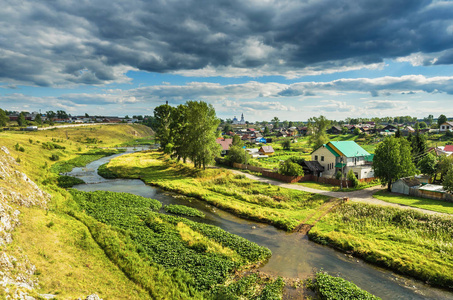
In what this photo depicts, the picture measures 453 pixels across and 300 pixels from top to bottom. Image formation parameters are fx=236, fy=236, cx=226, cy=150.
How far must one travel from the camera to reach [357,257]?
24.2 meters

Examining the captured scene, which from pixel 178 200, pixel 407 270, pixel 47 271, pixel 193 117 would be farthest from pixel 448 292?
pixel 193 117

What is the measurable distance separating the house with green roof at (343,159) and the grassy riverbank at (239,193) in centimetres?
1826

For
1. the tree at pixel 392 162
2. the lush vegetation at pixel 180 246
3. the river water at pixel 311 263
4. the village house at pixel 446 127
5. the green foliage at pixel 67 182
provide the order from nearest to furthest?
the river water at pixel 311 263
the lush vegetation at pixel 180 246
the tree at pixel 392 162
the green foliage at pixel 67 182
the village house at pixel 446 127

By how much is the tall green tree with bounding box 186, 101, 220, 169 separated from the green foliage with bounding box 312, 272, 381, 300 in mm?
41426

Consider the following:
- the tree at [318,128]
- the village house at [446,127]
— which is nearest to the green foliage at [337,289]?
the tree at [318,128]

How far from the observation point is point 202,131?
2279 inches

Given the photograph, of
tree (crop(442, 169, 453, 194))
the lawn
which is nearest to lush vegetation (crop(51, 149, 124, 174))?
the lawn

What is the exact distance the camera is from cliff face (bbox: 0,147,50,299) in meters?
12.7

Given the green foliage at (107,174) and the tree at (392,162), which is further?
the green foliage at (107,174)

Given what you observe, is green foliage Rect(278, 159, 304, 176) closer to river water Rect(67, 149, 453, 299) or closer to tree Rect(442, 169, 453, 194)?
river water Rect(67, 149, 453, 299)

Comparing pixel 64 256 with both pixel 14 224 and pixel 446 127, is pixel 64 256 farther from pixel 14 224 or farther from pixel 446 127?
pixel 446 127

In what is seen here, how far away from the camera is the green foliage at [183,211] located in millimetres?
34344

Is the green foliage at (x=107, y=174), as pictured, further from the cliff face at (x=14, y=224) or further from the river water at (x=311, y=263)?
the river water at (x=311, y=263)

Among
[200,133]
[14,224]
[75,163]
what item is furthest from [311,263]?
[75,163]
